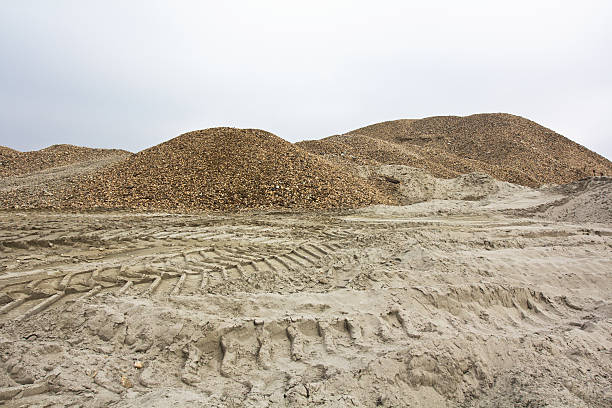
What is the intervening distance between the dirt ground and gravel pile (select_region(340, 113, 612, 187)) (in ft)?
40.5

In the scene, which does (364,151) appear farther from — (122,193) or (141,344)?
(141,344)

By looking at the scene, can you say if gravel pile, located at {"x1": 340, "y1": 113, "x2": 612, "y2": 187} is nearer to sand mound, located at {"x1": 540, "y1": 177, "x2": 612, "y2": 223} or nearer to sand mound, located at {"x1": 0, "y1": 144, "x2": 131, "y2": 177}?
sand mound, located at {"x1": 540, "y1": 177, "x2": 612, "y2": 223}

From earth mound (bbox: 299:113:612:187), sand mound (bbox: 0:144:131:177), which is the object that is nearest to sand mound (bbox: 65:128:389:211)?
earth mound (bbox: 299:113:612:187)

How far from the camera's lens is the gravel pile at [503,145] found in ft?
52.8

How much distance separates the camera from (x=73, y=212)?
651 cm

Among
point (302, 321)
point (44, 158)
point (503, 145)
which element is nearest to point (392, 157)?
point (503, 145)

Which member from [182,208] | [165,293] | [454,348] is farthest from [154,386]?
[182,208]

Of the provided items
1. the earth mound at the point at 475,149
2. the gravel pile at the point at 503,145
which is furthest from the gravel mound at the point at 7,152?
the gravel pile at the point at 503,145

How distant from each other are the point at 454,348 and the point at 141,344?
2093 millimetres

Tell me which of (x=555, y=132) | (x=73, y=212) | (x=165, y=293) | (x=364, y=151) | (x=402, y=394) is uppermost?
(x=555, y=132)

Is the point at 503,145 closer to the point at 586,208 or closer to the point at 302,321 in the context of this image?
the point at 586,208

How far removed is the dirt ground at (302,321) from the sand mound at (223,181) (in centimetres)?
291

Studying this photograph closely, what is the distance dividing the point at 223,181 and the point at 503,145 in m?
17.8

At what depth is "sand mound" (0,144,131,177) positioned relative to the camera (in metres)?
14.2
